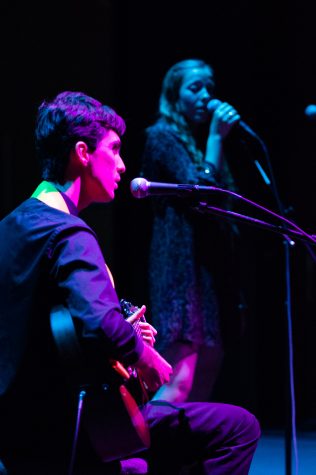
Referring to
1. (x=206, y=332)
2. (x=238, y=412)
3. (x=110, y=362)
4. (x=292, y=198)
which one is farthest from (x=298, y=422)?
(x=110, y=362)

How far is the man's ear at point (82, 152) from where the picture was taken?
215 cm

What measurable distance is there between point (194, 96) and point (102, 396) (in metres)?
1.87

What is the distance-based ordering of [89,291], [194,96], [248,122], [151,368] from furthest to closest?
1. [248,122]
2. [194,96]
3. [151,368]
4. [89,291]

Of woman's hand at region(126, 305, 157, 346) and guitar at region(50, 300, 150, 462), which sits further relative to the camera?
woman's hand at region(126, 305, 157, 346)

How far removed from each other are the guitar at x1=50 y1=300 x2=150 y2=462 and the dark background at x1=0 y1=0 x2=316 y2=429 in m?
2.46

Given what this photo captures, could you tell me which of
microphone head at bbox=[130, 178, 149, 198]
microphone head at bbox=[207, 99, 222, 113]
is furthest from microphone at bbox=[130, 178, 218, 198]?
microphone head at bbox=[207, 99, 222, 113]

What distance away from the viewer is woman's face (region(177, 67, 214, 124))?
11.4ft

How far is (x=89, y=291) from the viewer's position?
181cm

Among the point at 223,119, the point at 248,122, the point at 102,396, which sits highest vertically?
the point at 248,122

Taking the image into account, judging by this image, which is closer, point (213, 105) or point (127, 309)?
point (127, 309)

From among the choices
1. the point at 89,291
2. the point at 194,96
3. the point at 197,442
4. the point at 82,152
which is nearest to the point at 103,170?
the point at 82,152

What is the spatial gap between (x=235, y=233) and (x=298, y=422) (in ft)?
5.19

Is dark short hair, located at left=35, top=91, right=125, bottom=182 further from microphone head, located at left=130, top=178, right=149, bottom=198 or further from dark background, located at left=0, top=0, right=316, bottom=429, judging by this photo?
dark background, located at left=0, top=0, right=316, bottom=429

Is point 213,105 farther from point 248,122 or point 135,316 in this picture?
point 135,316
